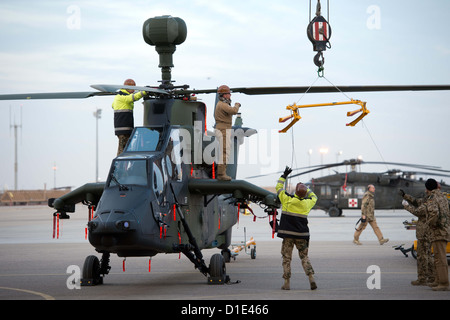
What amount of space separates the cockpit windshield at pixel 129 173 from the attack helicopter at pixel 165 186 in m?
0.02

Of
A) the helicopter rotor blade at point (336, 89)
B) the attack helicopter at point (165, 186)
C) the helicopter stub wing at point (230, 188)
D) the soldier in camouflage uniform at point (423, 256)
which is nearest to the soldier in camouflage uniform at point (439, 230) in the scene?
the soldier in camouflage uniform at point (423, 256)

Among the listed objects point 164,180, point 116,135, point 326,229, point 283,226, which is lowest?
point 326,229

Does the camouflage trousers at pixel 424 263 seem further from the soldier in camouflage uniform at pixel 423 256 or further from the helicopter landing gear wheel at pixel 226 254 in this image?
the helicopter landing gear wheel at pixel 226 254

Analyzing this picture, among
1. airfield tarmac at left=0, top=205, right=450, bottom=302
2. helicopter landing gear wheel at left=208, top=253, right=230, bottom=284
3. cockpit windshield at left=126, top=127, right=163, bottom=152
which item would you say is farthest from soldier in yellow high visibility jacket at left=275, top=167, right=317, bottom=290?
cockpit windshield at left=126, top=127, right=163, bottom=152

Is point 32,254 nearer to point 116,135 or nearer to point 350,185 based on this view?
point 116,135

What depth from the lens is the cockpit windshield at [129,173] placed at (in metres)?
12.5

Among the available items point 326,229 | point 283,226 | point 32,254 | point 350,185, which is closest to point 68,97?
point 283,226

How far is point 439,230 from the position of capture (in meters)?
13.0

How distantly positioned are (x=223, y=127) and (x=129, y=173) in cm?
249

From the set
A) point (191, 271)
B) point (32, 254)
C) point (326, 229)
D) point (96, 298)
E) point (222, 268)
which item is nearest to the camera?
point (96, 298)

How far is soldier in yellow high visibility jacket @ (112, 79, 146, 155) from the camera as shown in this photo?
567 inches

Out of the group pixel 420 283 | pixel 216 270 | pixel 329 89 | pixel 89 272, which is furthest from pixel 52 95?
pixel 420 283

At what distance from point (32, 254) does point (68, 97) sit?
10.1 metres
